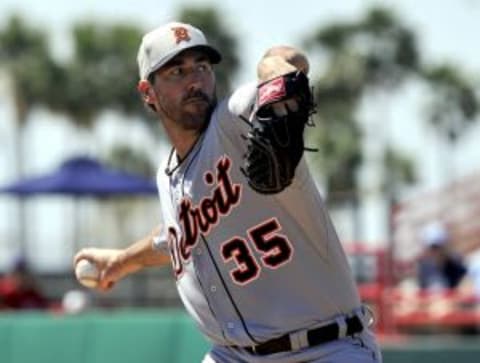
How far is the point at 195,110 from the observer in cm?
566

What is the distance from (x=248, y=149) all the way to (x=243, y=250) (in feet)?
1.86

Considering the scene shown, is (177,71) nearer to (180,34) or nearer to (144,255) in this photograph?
(180,34)

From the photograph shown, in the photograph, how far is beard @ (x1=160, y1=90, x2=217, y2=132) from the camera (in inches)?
223

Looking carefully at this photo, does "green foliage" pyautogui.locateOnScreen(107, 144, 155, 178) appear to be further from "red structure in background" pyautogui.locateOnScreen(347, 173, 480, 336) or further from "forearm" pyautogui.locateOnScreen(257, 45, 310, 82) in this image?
"forearm" pyautogui.locateOnScreen(257, 45, 310, 82)

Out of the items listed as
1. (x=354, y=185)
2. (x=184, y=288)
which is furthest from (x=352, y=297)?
(x=354, y=185)

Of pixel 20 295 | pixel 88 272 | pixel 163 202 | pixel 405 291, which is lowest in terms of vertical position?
pixel 405 291

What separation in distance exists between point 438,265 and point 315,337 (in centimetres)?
828

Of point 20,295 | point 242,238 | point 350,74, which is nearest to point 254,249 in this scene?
point 242,238

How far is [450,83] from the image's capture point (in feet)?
198

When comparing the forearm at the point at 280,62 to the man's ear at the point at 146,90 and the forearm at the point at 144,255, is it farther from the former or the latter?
the forearm at the point at 144,255

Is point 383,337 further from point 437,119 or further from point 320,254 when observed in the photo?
point 437,119

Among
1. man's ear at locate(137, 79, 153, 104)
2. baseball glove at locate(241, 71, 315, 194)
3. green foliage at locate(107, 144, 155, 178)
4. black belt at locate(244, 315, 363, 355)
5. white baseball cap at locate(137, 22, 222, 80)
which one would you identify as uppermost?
white baseball cap at locate(137, 22, 222, 80)

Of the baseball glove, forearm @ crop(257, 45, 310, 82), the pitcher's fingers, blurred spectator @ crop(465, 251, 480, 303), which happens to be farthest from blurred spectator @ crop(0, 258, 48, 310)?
the baseball glove

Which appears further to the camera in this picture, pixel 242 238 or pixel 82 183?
pixel 82 183
